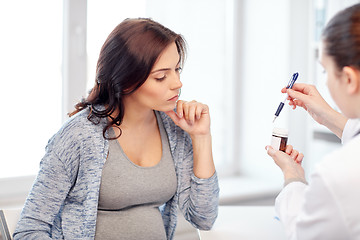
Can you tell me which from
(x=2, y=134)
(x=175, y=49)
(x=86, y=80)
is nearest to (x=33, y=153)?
(x=2, y=134)

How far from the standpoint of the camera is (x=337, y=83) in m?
0.96

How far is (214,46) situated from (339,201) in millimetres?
1771

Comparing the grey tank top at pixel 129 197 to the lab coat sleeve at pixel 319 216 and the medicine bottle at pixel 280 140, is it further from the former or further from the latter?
the lab coat sleeve at pixel 319 216

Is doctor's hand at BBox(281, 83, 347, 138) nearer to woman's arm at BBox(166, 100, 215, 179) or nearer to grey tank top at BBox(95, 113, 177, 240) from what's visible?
woman's arm at BBox(166, 100, 215, 179)

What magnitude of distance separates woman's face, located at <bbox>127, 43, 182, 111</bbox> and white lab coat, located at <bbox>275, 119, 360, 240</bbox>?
583 millimetres

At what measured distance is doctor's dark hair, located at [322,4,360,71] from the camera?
2.95 ft

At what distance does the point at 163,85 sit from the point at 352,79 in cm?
61

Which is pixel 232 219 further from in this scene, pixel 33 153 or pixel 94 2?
pixel 94 2

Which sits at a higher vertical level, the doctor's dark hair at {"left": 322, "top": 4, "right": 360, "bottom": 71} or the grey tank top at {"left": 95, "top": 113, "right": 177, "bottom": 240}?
the doctor's dark hair at {"left": 322, "top": 4, "right": 360, "bottom": 71}

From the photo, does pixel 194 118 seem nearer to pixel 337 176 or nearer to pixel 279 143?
pixel 279 143

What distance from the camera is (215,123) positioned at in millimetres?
2557

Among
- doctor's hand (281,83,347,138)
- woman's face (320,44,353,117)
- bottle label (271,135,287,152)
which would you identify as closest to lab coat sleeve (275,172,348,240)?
woman's face (320,44,353,117)

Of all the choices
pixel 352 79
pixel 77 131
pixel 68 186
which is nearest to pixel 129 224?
pixel 68 186

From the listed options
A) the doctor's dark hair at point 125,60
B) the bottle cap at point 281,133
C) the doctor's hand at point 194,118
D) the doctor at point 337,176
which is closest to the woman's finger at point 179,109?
the doctor's hand at point 194,118
